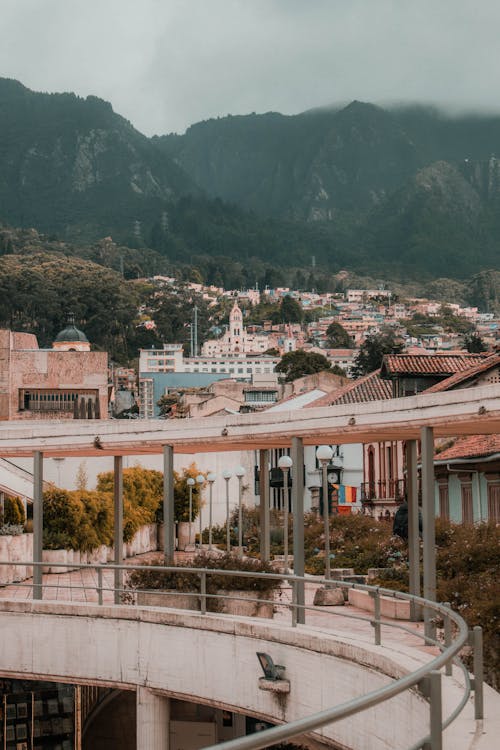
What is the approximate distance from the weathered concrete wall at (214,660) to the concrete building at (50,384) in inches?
2479

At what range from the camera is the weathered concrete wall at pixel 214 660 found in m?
13.7

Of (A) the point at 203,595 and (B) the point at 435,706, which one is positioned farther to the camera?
(A) the point at 203,595

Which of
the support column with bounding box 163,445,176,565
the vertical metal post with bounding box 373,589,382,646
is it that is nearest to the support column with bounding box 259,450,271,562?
the support column with bounding box 163,445,176,565

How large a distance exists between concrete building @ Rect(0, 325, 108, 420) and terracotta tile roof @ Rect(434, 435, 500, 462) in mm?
52651

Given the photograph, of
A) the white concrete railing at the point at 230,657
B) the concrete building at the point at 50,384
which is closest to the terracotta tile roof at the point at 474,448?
the white concrete railing at the point at 230,657

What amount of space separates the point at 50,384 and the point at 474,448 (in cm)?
5738

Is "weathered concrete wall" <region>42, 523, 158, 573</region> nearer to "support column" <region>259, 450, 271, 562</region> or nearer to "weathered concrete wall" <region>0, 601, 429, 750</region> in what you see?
"weathered concrete wall" <region>0, 601, 429, 750</region>

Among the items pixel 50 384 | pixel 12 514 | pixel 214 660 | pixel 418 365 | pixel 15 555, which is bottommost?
pixel 214 660

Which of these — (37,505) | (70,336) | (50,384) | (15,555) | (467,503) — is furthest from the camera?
(70,336)

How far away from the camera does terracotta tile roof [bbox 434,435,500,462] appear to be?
2932 centimetres

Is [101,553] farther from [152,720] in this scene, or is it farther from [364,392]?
[364,392]

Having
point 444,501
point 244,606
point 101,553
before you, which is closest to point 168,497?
point 244,606

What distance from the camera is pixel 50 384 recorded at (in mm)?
85500

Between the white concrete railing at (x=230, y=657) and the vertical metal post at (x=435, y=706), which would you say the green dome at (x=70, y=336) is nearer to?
the white concrete railing at (x=230, y=657)
